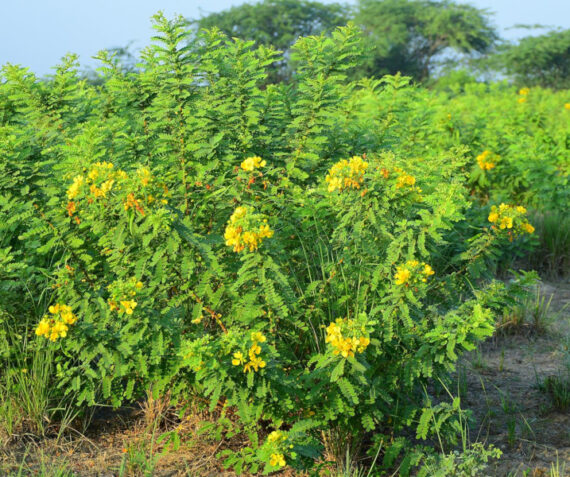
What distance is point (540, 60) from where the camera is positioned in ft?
85.9

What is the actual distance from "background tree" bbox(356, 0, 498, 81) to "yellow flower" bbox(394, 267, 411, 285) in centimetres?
2902

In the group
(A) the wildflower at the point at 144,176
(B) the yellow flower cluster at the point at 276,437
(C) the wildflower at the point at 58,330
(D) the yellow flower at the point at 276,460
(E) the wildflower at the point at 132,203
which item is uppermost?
(A) the wildflower at the point at 144,176

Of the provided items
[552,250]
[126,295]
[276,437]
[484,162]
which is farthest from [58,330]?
[484,162]

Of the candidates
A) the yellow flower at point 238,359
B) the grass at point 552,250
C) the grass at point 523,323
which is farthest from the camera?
the grass at point 552,250

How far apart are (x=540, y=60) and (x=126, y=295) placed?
88.9 ft

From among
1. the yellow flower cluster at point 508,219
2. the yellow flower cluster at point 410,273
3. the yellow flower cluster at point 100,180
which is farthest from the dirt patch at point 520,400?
the yellow flower cluster at point 100,180

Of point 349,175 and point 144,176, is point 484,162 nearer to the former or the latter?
point 349,175

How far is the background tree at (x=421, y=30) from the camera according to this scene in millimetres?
31047

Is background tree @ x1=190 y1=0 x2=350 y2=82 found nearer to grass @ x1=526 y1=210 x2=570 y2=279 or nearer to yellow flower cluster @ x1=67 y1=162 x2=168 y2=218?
grass @ x1=526 y1=210 x2=570 y2=279

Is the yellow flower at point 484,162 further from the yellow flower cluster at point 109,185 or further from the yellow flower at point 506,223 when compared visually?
the yellow flower cluster at point 109,185

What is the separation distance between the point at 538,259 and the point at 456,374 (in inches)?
94.2

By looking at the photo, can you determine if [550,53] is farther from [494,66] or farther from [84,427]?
[84,427]

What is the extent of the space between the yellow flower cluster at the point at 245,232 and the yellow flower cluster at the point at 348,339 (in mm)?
418

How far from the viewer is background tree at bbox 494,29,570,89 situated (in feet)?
85.8
